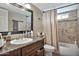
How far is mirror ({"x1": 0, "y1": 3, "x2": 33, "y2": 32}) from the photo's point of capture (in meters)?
1.33

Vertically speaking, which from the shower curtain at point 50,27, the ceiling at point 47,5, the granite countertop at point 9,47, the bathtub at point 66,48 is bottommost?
the bathtub at point 66,48

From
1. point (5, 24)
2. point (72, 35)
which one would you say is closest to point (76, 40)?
point (72, 35)

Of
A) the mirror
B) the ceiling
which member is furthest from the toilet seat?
the ceiling

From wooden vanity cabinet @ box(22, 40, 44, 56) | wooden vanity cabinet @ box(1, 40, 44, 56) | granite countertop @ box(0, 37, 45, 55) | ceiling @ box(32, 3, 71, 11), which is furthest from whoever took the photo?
ceiling @ box(32, 3, 71, 11)

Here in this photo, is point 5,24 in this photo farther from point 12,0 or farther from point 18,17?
point 12,0

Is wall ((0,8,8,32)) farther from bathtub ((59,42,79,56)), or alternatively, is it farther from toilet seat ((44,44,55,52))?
bathtub ((59,42,79,56))

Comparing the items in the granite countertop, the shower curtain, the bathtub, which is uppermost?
the shower curtain

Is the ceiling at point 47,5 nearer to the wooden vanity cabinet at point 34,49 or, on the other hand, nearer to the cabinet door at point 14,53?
the wooden vanity cabinet at point 34,49

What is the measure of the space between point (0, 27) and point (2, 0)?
381 millimetres

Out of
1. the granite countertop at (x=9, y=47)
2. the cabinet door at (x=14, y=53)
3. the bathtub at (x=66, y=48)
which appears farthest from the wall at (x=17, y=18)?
the bathtub at (x=66, y=48)

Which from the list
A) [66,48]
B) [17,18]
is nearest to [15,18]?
[17,18]

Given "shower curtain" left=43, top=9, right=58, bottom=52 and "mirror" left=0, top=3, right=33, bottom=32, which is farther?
"shower curtain" left=43, top=9, right=58, bottom=52

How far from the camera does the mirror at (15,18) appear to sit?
133cm

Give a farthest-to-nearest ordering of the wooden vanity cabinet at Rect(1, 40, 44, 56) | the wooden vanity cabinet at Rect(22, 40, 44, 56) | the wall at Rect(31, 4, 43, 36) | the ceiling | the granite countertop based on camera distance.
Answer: the wall at Rect(31, 4, 43, 36) → the ceiling → the wooden vanity cabinet at Rect(22, 40, 44, 56) → the wooden vanity cabinet at Rect(1, 40, 44, 56) → the granite countertop
